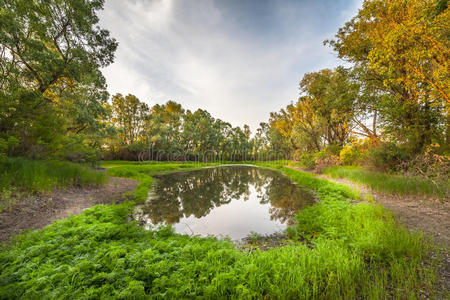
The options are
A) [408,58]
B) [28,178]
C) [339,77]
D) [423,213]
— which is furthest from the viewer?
[339,77]

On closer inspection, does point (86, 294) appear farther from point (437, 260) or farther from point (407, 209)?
point (407, 209)

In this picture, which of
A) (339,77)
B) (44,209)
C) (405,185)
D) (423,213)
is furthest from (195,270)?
(339,77)

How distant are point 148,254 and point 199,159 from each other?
54117 mm

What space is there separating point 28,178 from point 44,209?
Result: 7.89 ft

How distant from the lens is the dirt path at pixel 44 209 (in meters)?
4.51

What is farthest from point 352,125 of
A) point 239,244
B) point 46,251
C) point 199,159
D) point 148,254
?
point 199,159

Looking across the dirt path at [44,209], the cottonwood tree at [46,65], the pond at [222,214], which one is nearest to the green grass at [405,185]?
the pond at [222,214]

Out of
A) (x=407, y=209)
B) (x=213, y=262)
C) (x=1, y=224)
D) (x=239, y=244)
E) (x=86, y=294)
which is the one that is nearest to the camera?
(x=86, y=294)

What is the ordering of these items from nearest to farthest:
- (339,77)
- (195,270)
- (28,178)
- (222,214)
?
Answer: 1. (195,270)
2. (28,178)
3. (222,214)
4. (339,77)

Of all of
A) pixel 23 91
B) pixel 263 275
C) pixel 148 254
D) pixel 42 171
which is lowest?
pixel 263 275

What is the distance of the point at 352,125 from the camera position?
14.9 metres

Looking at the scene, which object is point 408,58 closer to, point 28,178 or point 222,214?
point 222,214

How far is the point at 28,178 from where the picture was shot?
6902mm

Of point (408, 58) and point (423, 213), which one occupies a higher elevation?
point (408, 58)
